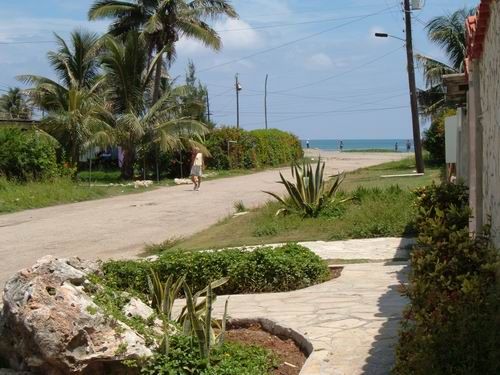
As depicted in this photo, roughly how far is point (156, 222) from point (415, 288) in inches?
582

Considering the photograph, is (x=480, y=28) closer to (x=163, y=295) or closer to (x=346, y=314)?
(x=346, y=314)

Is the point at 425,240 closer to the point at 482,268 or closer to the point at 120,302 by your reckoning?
the point at 482,268

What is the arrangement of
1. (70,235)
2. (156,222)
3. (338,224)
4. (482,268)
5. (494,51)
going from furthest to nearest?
(156,222), (70,235), (338,224), (494,51), (482,268)

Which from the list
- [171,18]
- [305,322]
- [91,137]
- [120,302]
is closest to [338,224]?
[305,322]

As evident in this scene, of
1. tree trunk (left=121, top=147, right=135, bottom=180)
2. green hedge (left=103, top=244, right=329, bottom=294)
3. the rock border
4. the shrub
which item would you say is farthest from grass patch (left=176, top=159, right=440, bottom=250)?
the shrub

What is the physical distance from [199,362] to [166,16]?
36.1 m

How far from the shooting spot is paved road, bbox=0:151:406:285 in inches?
573

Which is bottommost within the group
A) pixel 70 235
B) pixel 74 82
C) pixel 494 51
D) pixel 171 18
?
pixel 70 235

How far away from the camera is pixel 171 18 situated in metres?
39.8

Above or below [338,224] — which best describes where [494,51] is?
above

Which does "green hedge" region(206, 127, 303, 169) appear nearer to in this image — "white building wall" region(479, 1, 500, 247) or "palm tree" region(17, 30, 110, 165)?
"palm tree" region(17, 30, 110, 165)

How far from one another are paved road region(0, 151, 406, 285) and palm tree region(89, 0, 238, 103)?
14.6 m

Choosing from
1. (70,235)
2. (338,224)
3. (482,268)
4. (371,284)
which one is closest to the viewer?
(482,268)

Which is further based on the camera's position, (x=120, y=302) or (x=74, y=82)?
(x=74, y=82)
